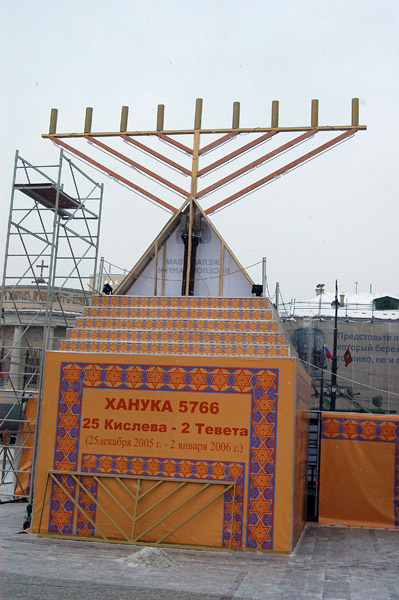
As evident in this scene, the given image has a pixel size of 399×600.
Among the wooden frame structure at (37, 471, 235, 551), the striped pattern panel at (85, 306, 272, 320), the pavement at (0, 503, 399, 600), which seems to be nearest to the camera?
the pavement at (0, 503, 399, 600)

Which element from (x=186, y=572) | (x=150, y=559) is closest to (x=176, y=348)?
(x=150, y=559)

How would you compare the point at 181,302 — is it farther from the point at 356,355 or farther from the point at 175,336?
the point at 356,355

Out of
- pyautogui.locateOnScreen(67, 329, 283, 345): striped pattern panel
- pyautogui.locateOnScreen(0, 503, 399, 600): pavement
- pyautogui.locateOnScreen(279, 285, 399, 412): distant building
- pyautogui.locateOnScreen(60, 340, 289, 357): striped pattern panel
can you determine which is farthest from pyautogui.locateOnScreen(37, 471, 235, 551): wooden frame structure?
pyautogui.locateOnScreen(279, 285, 399, 412): distant building

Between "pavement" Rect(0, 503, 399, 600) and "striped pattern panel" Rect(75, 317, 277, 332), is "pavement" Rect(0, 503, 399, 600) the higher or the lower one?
the lower one

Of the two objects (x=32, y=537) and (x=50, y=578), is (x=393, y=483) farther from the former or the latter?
(x=50, y=578)

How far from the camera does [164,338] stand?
400 inches

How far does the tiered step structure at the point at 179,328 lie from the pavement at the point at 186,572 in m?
2.72

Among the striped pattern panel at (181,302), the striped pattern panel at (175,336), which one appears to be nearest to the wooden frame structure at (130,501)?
the striped pattern panel at (175,336)

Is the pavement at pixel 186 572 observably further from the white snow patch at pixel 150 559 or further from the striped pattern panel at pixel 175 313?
the striped pattern panel at pixel 175 313

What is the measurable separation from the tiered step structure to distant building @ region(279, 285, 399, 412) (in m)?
13.0

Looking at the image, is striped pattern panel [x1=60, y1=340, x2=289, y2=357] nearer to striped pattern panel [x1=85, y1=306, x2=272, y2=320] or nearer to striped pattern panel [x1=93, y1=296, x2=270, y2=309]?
striped pattern panel [x1=85, y1=306, x2=272, y2=320]

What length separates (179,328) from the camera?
10.4 metres

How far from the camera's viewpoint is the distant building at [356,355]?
77.3ft

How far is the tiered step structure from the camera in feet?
32.1
